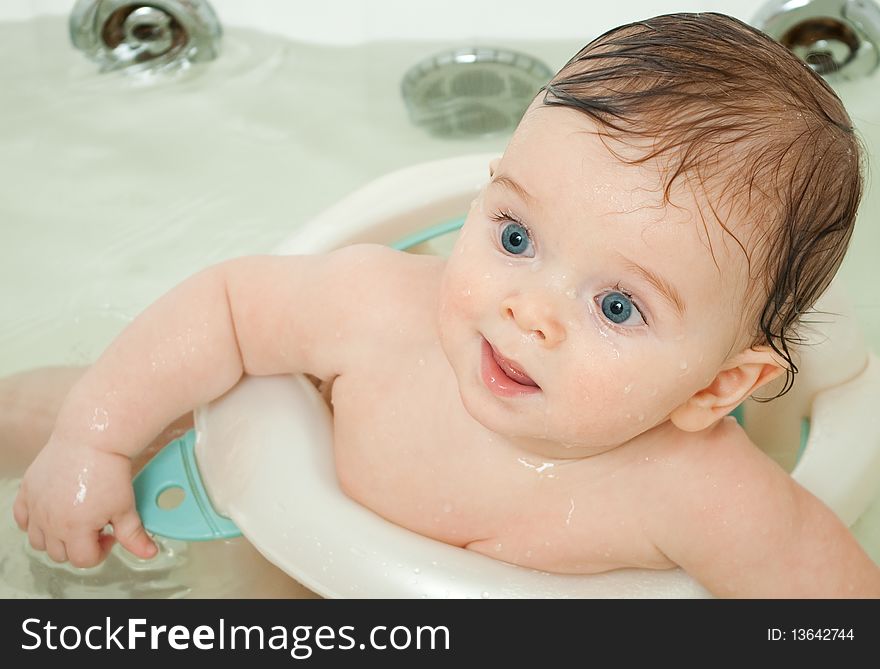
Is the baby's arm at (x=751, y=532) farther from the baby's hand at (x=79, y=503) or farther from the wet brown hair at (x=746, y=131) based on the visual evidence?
the baby's hand at (x=79, y=503)

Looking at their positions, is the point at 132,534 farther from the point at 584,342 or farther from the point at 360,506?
the point at 584,342

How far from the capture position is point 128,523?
1097 mm

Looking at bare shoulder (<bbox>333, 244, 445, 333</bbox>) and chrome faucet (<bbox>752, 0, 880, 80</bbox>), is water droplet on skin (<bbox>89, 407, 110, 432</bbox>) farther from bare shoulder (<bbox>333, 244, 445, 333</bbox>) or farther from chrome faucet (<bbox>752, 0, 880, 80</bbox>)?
chrome faucet (<bbox>752, 0, 880, 80</bbox>)

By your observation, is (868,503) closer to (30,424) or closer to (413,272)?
(413,272)

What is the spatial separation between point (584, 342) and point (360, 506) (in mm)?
296

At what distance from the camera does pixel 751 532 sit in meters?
0.97

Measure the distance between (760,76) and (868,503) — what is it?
51cm

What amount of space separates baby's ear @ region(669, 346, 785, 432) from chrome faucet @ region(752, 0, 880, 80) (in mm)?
941

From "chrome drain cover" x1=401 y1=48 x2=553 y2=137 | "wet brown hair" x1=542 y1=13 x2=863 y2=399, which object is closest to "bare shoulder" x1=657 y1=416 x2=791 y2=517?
"wet brown hair" x1=542 y1=13 x2=863 y2=399

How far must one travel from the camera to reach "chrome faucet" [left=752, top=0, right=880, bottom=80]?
1735 mm

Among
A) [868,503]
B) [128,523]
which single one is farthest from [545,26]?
[128,523]

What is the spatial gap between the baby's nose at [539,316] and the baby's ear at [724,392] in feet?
0.55

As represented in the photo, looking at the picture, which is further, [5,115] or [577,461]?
[5,115]

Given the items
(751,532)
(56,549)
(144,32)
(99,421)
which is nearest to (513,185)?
(751,532)
